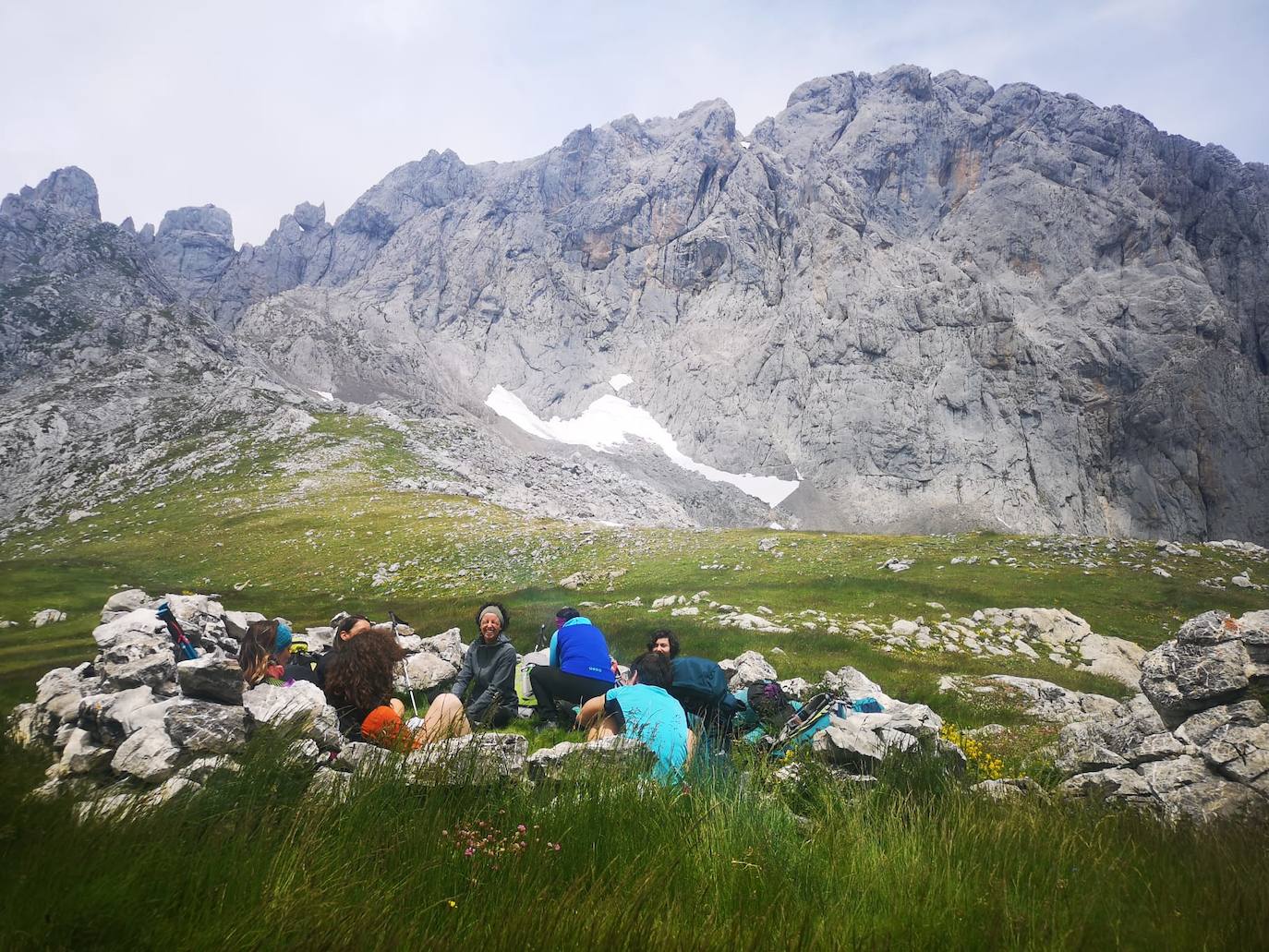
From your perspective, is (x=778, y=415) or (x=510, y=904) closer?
(x=510, y=904)

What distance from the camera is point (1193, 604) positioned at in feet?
105

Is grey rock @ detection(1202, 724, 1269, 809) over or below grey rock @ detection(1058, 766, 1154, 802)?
over

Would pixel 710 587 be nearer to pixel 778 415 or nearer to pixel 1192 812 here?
pixel 1192 812

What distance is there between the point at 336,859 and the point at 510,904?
3.12 ft

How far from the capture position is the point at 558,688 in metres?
10.7

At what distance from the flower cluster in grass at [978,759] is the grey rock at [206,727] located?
7836 millimetres

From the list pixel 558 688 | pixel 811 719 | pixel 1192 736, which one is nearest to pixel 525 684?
pixel 558 688

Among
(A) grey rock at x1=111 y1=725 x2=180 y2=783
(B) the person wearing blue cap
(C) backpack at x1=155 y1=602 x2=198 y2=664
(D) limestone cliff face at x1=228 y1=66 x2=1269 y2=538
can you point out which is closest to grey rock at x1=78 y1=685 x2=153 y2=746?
(B) the person wearing blue cap

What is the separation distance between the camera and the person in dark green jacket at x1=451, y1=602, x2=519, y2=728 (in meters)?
10.5

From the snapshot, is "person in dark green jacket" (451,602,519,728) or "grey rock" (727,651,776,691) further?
"grey rock" (727,651,776,691)

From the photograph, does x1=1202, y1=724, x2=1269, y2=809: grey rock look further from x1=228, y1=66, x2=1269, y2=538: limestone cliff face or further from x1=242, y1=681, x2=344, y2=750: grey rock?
x1=228, y1=66, x2=1269, y2=538: limestone cliff face

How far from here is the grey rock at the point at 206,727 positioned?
5.31 m

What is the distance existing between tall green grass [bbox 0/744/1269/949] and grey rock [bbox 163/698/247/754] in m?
1.32

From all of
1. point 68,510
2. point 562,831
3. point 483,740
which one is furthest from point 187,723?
point 68,510
